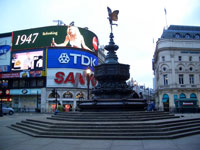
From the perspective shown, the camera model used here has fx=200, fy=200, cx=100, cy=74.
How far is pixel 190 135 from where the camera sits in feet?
35.3

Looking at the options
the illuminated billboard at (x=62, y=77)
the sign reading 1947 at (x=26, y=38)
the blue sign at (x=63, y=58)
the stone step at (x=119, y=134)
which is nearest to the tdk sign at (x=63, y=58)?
the blue sign at (x=63, y=58)

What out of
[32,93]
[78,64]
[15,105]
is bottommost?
[15,105]

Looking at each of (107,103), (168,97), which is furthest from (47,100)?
(107,103)

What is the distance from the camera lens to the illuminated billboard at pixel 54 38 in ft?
197

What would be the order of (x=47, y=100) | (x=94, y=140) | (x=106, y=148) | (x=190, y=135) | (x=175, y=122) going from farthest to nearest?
(x=47, y=100)
(x=175, y=122)
(x=190, y=135)
(x=94, y=140)
(x=106, y=148)

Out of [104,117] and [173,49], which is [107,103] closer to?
[104,117]

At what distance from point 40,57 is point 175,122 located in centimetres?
5389

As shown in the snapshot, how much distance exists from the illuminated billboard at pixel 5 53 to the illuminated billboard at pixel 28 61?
2.36 metres

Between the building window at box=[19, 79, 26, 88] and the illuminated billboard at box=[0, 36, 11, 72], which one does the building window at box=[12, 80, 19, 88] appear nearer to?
the building window at box=[19, 79, 26, 88]

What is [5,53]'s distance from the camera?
Result: 2571 inches

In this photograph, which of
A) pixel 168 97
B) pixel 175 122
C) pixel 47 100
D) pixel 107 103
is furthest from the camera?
pixel 47 100

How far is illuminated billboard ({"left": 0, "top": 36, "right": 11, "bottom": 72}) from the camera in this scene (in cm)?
6419

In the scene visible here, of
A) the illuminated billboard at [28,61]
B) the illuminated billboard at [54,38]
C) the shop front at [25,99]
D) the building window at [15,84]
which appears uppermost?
the illuminated billboard at [54,38]

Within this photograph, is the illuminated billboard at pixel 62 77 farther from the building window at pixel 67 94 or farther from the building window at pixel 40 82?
the building window at pixel 40 82
